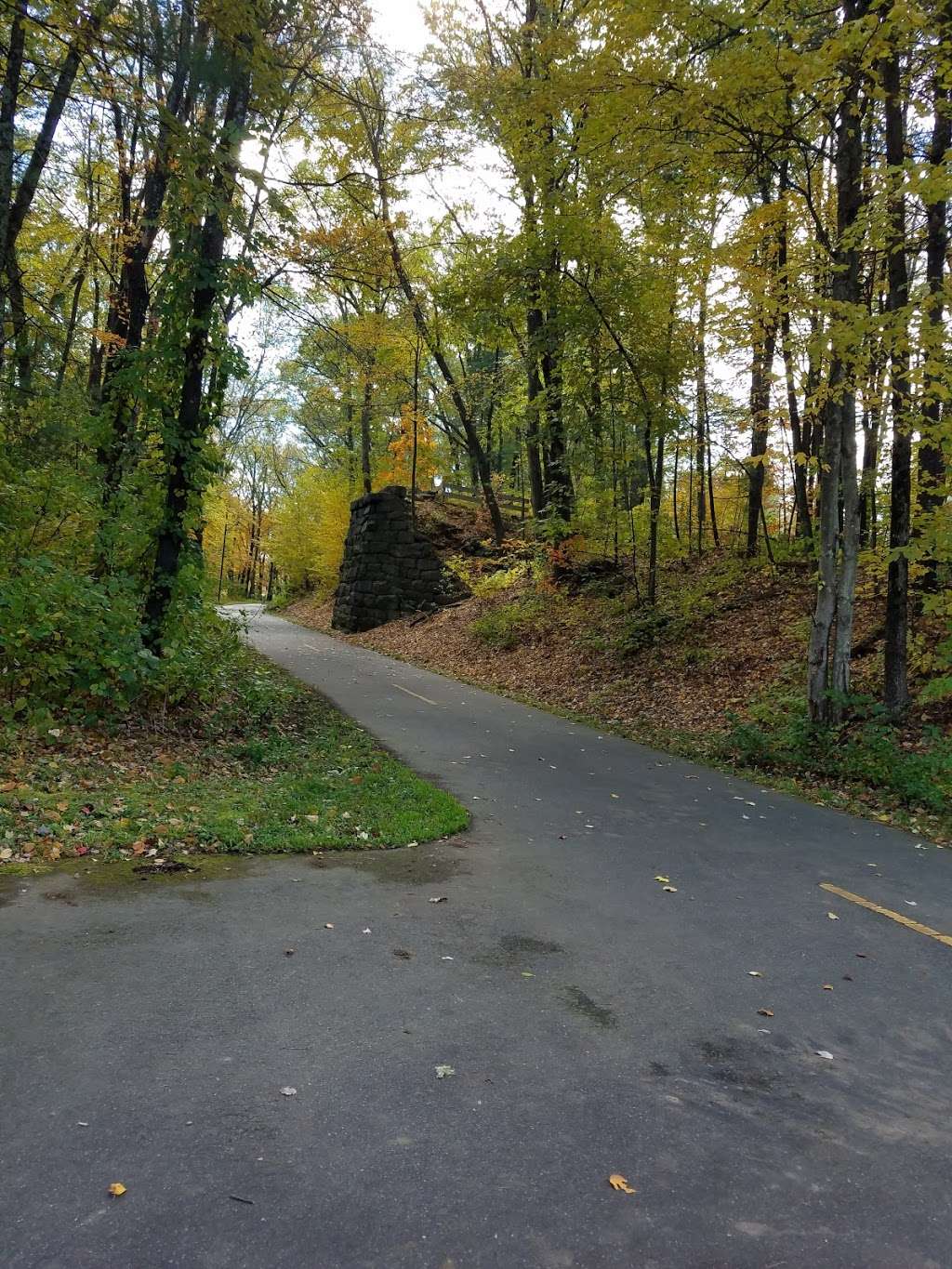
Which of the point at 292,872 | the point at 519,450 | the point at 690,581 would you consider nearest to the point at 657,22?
the point at 292,872

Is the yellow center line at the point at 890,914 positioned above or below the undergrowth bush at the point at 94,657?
below

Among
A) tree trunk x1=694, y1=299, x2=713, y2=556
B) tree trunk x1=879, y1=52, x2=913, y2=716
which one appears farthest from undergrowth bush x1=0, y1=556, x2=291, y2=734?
tree trunk x1=694, y1=299, x2=713, y2=556

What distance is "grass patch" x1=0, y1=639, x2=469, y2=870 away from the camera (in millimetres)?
5477

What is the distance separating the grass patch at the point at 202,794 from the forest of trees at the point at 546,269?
97cm

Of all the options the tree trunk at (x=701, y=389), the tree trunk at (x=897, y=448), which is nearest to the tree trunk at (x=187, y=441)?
the tree trunk at (x=897, y=448)

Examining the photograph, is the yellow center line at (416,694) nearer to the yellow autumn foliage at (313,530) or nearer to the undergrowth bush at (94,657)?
the undergrowth bush at (94,657)

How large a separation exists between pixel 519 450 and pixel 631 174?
67.9 ft

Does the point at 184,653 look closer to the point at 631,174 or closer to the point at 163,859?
the point at 163,859

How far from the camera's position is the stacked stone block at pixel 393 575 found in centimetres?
2688

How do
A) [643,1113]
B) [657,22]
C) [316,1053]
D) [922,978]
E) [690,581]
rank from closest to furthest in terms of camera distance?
1. [643,1113]
2. [316,1053]
3. [922,978]
4. [657,22]
5. [690,581]

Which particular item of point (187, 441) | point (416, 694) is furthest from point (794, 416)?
point (187, 441)

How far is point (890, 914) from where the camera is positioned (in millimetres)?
4961

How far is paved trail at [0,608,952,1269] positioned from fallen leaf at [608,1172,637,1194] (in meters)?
0.03

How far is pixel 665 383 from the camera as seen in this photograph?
48.1ft
